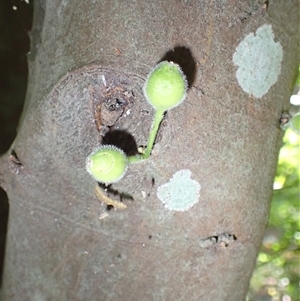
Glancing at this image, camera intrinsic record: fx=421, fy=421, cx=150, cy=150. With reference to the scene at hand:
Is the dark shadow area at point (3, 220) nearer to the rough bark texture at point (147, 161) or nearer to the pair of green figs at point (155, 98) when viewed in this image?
the rough bark texture at point (147, 161)

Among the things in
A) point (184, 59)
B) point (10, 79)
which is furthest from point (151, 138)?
point (10, 79)

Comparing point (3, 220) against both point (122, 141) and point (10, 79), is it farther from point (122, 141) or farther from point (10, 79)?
point (122, 141)

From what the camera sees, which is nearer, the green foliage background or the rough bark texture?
the rough bark texture

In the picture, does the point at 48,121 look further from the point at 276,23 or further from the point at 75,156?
the point at 276,23

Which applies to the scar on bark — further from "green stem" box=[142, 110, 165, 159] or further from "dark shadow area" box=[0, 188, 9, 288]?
"dark shadow area" box=[0, 188, 9, 288]


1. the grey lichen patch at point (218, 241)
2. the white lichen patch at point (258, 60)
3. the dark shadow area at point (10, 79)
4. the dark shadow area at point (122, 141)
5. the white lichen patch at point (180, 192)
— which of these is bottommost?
the grey lichen patch at point (218, 241)

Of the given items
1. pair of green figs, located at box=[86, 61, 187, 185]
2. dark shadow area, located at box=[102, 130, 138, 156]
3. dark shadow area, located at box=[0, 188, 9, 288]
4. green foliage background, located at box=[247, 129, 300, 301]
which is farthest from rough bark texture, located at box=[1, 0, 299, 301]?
green foliage background, located at box=[247, 129, 300, 301]

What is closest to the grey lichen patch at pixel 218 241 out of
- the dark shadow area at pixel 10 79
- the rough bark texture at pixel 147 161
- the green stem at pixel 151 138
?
the rough bark texture at pixel 147 161
